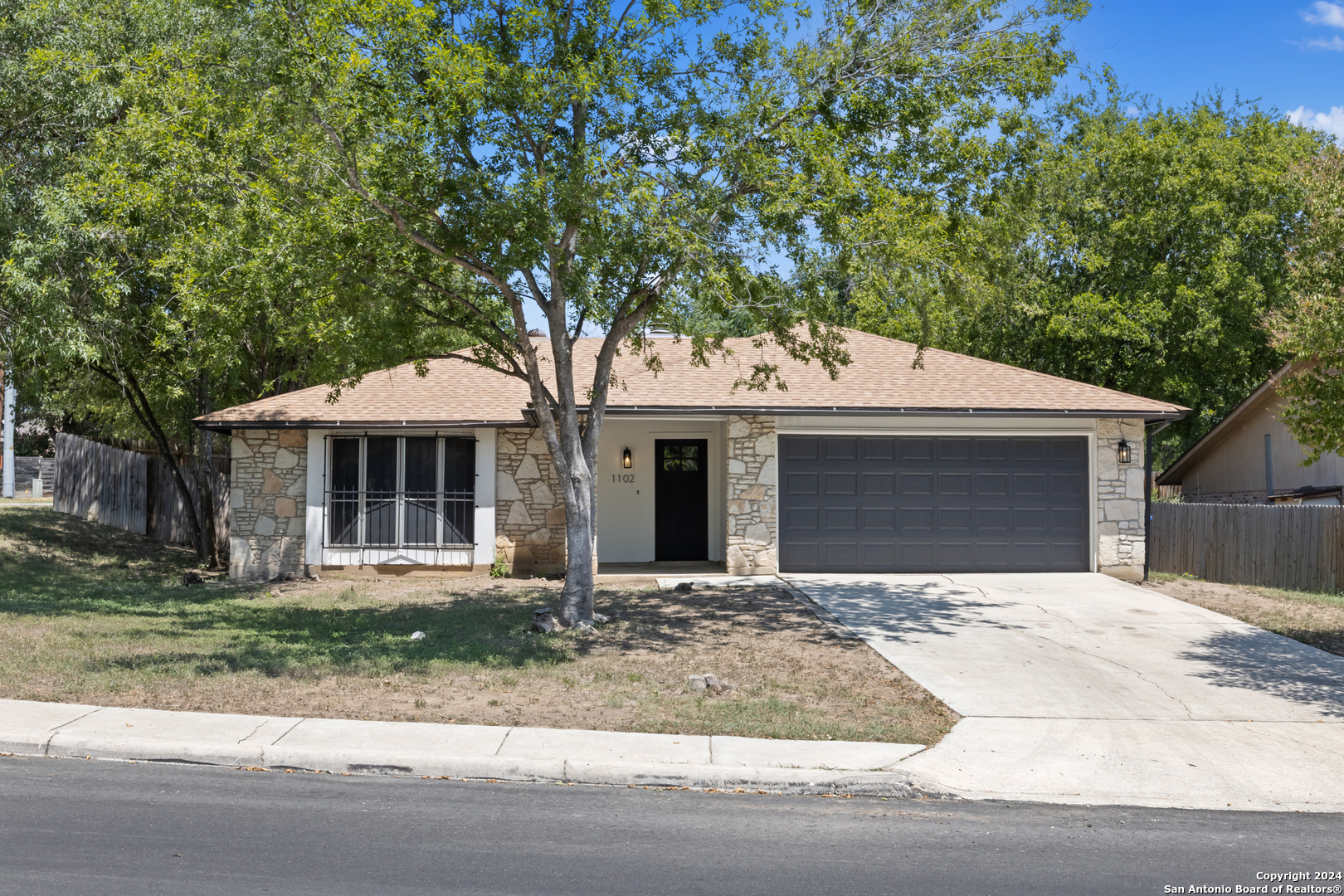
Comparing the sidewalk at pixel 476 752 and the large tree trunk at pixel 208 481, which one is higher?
the large tree trunk at pixel 208 481

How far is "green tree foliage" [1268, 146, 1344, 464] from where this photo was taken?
1012cm

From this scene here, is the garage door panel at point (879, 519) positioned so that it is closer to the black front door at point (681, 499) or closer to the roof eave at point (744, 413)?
the roof eave at point (744, 413)

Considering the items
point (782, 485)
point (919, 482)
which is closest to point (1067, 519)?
point (919, 482)

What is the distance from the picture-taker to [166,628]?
1142 cm

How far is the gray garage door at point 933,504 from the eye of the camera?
1622 cm

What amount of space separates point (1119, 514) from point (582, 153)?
10.9m

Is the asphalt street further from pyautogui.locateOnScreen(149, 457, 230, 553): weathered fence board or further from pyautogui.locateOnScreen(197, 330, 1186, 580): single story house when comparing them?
pyautogui.locateOnScreen(149, 457, 230, 553): weathered fence board

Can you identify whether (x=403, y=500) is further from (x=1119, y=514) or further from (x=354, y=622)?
(x=1119, y=514)

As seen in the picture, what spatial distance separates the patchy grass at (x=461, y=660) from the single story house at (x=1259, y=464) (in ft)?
46.8

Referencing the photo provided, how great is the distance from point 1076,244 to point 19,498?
113 feet

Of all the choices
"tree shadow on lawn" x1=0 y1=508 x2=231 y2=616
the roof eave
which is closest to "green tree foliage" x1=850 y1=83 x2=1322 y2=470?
the roof eave

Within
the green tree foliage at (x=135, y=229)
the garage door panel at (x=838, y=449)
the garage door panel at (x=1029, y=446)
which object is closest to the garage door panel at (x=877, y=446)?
the garage door panel at (x=838, y=449)

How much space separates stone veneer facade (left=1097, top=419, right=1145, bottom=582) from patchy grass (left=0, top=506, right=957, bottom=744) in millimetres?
5798

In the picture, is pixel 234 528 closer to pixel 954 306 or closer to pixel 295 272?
pixel 295 272
